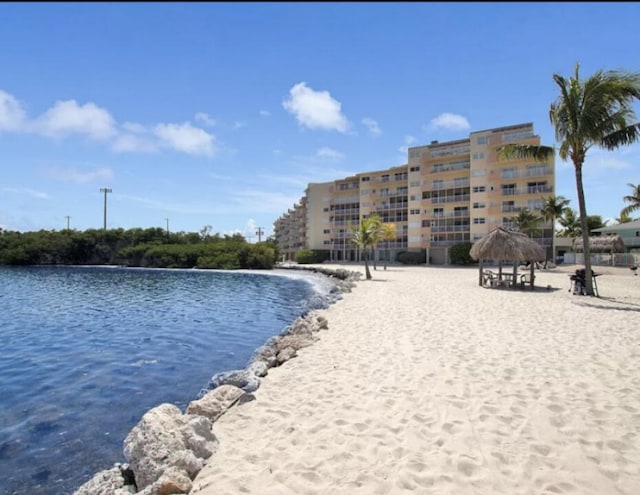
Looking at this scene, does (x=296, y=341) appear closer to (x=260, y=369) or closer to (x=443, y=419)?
(x=260, y=369)

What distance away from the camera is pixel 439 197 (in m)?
58.3

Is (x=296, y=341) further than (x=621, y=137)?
No

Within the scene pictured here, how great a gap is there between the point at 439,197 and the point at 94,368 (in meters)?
55.5

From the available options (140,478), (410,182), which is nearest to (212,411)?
(140,478)

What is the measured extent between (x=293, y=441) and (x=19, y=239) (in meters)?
83.9

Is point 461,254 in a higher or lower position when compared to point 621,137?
lower

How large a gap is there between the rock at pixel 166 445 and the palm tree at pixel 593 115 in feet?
53.8

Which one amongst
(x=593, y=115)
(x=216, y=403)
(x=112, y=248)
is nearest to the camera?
(x=216, y=403)

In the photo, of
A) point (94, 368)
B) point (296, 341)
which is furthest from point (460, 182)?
point (94, 368)

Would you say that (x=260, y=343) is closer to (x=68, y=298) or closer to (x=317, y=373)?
(x=317, y=373)

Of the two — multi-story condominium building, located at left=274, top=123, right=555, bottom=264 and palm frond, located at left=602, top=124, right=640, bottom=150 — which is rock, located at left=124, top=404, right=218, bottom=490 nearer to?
palm frond, located at left=602, top=124, right=640, bottom=150

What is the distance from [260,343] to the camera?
38.5ft

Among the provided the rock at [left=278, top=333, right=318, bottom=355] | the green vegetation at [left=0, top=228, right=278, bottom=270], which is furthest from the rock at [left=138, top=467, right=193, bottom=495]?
the green vegetation at [left=0, top=228, right=278, bottom=270]

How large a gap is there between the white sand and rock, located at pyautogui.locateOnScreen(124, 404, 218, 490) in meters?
0.18
